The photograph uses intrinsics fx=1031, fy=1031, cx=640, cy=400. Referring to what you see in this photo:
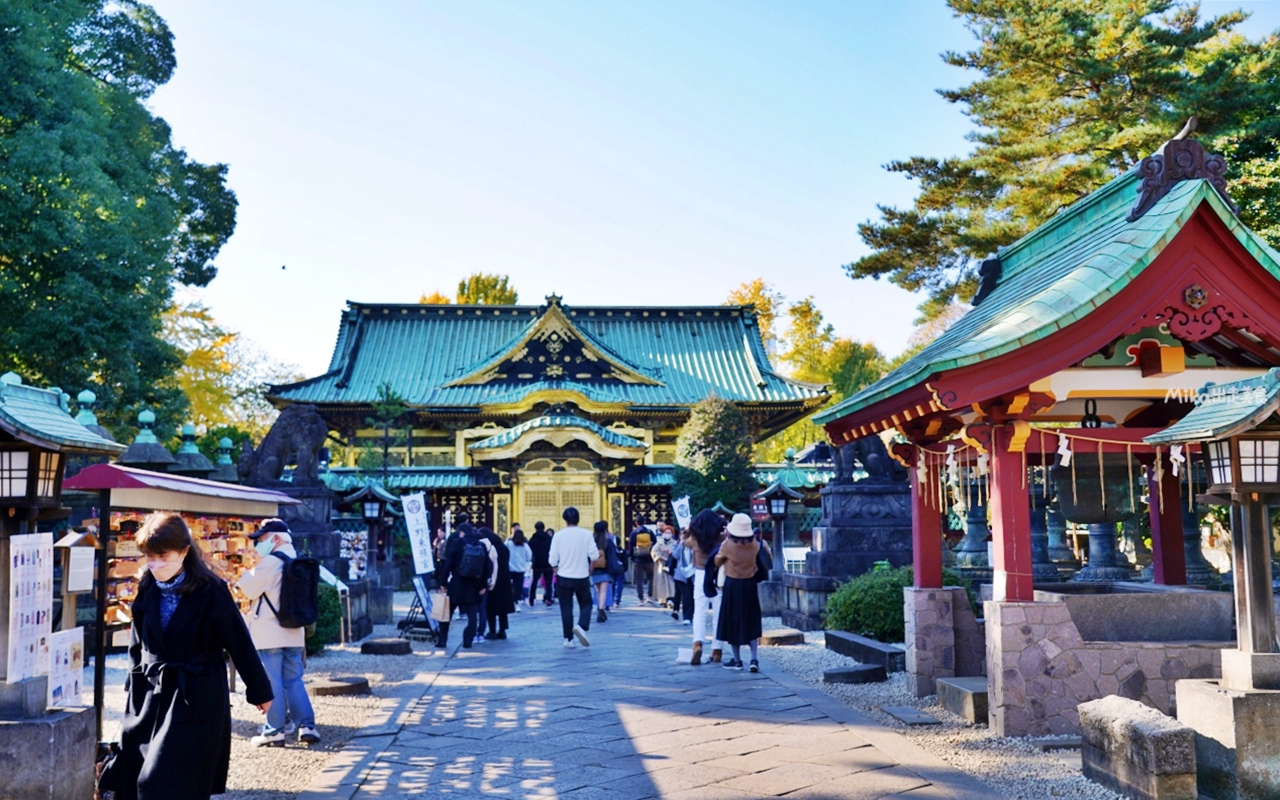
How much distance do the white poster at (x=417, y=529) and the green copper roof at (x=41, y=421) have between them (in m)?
8.74

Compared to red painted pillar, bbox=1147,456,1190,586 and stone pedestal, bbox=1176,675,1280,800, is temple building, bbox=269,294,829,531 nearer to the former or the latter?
red painted pillar, bbox=1147,456,1190,586

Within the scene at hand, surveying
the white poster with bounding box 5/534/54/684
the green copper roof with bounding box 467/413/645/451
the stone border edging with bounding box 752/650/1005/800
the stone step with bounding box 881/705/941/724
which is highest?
the green copper roof with bounding box 467/413/645/451

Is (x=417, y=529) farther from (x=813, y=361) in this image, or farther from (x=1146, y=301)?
(x=813, y=361)

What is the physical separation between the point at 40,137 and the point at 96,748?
16.0 meters

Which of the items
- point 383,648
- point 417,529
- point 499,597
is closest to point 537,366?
point 417,529

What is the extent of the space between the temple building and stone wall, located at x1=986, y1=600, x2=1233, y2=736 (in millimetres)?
20263

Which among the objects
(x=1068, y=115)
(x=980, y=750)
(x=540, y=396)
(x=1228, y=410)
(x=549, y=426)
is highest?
(x=1068, y=115)

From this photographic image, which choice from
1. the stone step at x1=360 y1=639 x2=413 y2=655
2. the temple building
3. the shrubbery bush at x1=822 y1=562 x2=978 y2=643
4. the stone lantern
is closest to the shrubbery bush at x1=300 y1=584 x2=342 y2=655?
the stone step at x1=360 y1=639 x2=413 y2=655

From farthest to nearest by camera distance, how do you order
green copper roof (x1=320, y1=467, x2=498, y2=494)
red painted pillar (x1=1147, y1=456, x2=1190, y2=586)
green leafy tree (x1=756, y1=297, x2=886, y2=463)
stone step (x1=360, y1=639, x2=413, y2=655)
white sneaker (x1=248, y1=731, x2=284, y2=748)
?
green leafy tree (x1=756, y1=297, x2=886, y2=463)
green copper roof (x1=320, y1=467, x2=498, y2=494)
stone step (x1=360, y1=639, x2=413, y2=655)
red painted pillar (x1=1147, y1=456, x2=1190, y2=586)
white sneaker (x1=248, y1=731, x2=284, y2=748)

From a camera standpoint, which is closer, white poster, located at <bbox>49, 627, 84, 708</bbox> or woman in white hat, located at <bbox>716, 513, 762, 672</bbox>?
white poster, located at <bbox>49, 627, 84, 708</bbox>

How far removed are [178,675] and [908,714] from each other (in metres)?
5.65

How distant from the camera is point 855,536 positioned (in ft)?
48.4

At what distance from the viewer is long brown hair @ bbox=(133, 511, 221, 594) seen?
4.62 metres

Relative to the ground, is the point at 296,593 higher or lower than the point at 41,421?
lower
